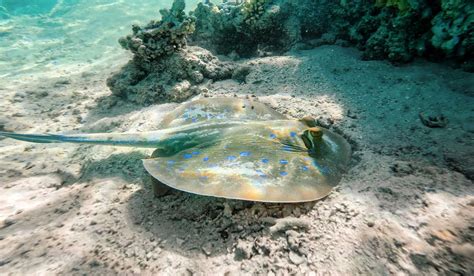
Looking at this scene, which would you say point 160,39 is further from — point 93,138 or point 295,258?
point 295,258

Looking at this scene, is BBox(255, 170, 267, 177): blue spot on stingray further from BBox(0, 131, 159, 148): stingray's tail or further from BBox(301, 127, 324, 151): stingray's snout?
BBox(0, 131, 159, 148): stingray's tail

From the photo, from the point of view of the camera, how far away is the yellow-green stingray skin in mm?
2377

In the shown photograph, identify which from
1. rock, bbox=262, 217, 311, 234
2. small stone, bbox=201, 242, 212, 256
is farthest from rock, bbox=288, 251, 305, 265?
small stone, bbox=201, 242, 212, 256

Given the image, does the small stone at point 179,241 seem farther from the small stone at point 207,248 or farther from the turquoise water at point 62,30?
the turquoise water at point 62,30

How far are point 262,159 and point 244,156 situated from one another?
20cm

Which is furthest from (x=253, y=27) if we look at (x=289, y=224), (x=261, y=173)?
(x=289, y=224)

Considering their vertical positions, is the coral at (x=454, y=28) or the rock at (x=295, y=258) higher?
the coral at (x=454, y=28)

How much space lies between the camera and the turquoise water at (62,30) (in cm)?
1179

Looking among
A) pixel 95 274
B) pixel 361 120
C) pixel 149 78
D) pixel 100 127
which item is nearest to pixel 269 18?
pixel 149 78

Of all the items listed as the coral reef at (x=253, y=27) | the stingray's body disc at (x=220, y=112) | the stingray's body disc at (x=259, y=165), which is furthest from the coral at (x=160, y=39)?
the stingray's body disc at (x=259, y=165)

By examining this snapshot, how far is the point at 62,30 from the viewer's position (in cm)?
1730

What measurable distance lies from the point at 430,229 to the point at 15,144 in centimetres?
646

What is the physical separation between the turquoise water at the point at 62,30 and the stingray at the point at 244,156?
32.4 feet

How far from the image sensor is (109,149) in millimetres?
4234
